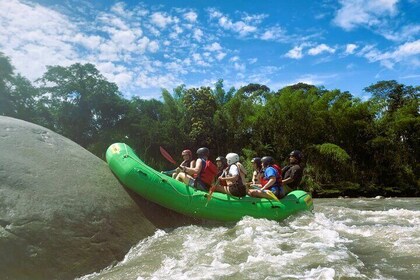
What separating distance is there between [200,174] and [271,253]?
234cm

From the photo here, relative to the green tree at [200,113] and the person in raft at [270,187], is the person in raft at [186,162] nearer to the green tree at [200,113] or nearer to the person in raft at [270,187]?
the person in raft at [270,187]

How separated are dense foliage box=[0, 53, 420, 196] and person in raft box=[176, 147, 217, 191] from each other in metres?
10.2

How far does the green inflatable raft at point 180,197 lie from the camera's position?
5.26 meters

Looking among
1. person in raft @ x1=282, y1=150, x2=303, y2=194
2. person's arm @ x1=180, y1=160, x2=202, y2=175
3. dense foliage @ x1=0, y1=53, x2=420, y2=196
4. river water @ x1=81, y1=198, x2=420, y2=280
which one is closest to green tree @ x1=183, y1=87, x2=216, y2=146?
dense foliage @ x1=0, y1=53, x2=420, y2=196

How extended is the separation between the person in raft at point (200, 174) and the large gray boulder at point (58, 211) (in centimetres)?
76

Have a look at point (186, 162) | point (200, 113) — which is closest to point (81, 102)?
point (200, 113)

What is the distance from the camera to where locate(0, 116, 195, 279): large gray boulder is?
3635 millimetres

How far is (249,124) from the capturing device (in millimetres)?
17828

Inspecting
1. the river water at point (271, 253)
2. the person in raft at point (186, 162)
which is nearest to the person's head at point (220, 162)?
the person in raft at point (186, 162)

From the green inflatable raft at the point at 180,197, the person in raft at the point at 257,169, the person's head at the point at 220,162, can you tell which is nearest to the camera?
the green inflatable raft at the point at 180,197

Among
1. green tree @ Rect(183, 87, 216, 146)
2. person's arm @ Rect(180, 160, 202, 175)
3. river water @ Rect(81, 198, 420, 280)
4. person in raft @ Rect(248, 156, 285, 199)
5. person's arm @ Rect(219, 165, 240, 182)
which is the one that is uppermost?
green tree @ Rect(183, 87, 216, 146)

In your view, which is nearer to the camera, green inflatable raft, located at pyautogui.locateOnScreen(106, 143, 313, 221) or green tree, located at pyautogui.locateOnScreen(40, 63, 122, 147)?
green inflatable raft, located at pyautogui.locateOnScreen(106, 143, 313, 221)

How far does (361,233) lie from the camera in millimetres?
5504

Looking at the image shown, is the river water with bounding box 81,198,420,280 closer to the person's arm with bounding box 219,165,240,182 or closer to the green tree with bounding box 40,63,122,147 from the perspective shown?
the person's arm with bounding box 219,165,240,182
